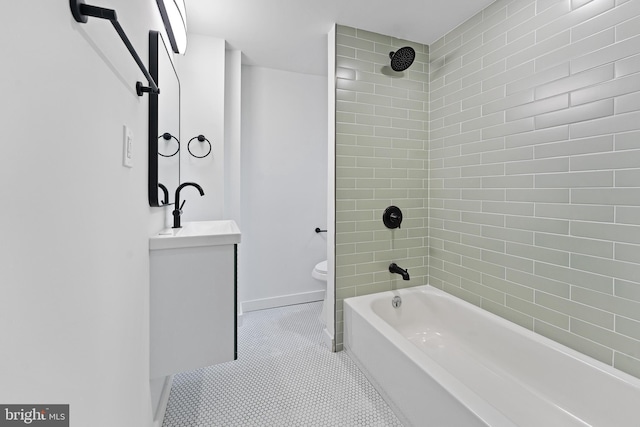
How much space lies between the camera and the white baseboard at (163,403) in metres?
1.35

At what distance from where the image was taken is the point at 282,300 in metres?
2.94

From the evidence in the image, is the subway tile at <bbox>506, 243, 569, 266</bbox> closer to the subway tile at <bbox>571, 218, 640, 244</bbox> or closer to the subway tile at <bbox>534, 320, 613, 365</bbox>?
the subway tile at <bbox>571, 218, 640, 244</bbox>

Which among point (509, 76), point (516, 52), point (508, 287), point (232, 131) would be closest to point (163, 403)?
point (232, 131)

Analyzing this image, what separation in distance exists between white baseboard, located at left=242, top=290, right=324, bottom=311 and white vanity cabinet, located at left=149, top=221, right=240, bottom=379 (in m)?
1.56

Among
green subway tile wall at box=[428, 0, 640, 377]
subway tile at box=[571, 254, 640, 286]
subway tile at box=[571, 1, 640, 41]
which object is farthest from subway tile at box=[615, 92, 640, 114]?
subway tile at box=[571, 254, 640, 286]

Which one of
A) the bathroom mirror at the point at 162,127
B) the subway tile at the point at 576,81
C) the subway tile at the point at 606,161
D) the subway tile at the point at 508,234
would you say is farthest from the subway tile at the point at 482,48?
the bathroom mirror at the point at 162,127

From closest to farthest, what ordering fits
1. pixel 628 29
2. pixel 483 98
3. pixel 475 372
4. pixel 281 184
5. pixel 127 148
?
pixel 127 148 → pixel 628 29 → pixel 475 372 → pixel 483 98 → pixel 281 184

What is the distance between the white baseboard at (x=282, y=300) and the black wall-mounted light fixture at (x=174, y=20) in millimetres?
2278

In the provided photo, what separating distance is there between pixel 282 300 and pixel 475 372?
1.87 meters

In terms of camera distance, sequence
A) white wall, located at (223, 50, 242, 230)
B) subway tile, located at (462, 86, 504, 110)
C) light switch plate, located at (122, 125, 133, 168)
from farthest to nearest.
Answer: white wall, located at (223, 50, 242, 230)
subway tile, located at (462, 86, 504, 110)
light switch plate, located at (122, 125, 133, 168)

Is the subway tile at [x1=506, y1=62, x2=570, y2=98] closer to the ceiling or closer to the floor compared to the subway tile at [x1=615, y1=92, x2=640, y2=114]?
closer to the ceiling

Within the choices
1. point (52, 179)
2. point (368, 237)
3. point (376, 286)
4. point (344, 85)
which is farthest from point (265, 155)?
point (52, 179)

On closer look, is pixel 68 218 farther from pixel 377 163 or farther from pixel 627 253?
pixel 627 253

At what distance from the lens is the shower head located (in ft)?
6.50
